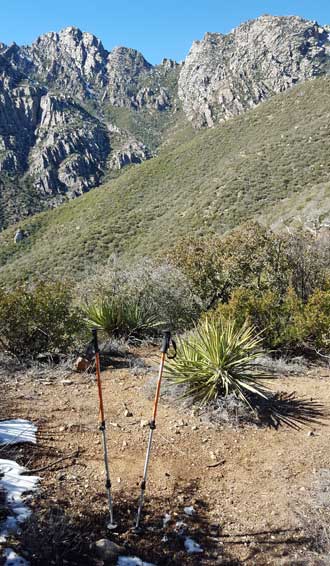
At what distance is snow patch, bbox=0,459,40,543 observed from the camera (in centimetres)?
273

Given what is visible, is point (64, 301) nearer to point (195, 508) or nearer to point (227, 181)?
point (195, 508)

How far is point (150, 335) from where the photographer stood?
8.77 meters

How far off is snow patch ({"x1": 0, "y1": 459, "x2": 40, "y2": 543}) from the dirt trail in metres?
0.11

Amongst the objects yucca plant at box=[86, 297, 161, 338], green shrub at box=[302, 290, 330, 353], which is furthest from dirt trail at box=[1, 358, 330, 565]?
yucca plant at box=[86, 297, 161, 338]

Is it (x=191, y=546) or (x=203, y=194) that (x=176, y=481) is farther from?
(x=203, y=194)

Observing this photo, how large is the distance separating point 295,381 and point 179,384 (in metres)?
1.98

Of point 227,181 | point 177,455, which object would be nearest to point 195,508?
point 177,455

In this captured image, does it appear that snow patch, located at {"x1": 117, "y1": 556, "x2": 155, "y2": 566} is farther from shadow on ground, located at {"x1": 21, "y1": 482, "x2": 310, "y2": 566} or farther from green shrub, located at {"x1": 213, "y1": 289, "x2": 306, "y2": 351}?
green shrub, located at {"x1": 213, "y1": 289, "x2": 306, "y2": 351}

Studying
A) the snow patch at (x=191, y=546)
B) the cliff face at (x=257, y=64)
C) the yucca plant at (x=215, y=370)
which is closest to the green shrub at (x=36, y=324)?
the yucca plant at (x=215, y=370)

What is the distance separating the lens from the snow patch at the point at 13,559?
2398mm

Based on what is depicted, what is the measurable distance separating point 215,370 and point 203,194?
34.2m

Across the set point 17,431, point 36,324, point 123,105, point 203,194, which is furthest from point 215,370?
point 123,105

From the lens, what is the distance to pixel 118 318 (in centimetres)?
827

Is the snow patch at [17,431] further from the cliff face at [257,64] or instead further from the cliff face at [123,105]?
the cliff face at [257,64]
